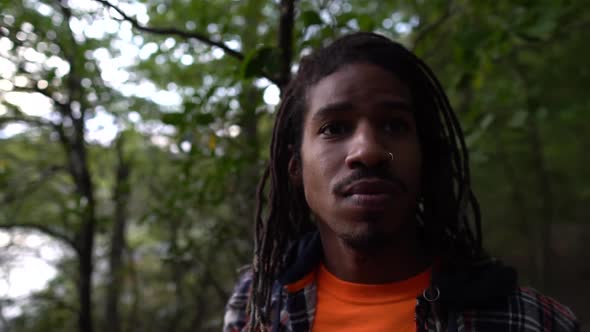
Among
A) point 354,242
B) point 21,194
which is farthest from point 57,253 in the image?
point 354,242

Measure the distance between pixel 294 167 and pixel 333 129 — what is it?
12.2 inches

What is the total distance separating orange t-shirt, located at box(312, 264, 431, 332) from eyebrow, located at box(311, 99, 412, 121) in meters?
0.61

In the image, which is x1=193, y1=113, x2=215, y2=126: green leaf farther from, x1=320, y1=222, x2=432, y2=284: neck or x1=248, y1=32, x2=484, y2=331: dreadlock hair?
x1=320, y1=222, x2=432, y2=284: neck

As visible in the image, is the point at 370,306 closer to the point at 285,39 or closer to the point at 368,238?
the point at 368,238

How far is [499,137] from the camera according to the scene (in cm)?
627

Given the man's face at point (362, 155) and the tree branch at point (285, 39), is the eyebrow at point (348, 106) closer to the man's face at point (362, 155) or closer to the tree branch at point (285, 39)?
the man's face at point (362, 155)

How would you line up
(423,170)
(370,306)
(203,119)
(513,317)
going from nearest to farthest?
(513,317) → (370,306) → (423,170) → (203,119)

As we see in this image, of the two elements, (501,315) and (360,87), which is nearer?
(501,315)

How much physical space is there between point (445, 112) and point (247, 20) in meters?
2.35

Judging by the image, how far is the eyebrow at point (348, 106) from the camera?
160cm

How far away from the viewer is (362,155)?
1.52 m

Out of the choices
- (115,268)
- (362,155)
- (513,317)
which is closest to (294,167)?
(362,155)

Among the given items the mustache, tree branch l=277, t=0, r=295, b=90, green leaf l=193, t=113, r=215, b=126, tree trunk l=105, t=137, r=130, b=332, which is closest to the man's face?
the mustache

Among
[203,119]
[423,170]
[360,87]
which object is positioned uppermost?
[203,119]
